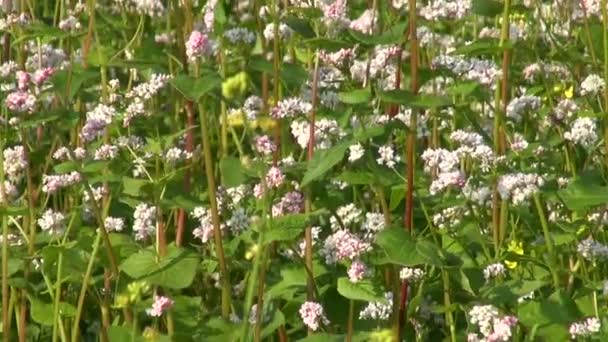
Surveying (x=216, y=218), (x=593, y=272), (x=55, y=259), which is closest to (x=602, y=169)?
(x=593, y=272)

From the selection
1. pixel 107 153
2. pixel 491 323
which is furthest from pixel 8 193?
pixel 491 323

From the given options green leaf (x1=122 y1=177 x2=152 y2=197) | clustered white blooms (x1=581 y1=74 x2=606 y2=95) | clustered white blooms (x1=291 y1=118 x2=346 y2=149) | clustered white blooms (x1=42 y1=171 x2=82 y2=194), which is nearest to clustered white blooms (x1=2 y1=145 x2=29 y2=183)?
clustered white blooms (x1=42 y1=171 x2=82 y2=194)

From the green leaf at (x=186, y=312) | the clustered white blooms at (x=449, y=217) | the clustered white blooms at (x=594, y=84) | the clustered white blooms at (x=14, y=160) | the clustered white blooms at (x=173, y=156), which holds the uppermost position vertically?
the clustered white blooms at (x=594, y=84)

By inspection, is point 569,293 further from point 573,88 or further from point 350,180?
point 573,88

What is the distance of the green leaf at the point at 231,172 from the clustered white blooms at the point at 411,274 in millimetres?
356

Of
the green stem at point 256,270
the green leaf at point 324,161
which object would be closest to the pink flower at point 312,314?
the green stem at point 256,270

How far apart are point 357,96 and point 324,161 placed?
0.34 m

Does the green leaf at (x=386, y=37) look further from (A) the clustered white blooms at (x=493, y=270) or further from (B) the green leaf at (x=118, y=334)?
(B) the green leaf at (x=118, y=334)

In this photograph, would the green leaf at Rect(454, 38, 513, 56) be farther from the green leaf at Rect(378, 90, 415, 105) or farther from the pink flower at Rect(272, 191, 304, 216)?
the pink flower at Rect(272, 191, 304, 216)

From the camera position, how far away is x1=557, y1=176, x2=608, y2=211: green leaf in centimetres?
291

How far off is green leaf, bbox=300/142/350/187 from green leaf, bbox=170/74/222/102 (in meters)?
0.23

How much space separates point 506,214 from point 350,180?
1.34 feet

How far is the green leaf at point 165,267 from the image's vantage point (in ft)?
9.45

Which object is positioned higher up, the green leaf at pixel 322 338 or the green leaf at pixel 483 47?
the green leaf at pixel 483 47
